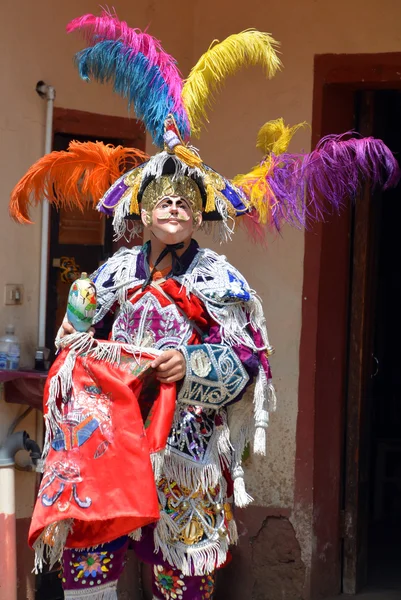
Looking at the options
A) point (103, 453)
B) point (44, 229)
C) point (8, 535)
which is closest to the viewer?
point (103, 453)

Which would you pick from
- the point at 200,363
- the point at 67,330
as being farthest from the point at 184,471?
the point at 67,330

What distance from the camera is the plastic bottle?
5.12 metres

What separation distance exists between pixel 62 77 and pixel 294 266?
1.41 meters

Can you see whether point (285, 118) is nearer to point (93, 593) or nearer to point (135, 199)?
point (135, 199)

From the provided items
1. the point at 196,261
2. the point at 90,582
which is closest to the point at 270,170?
the point at 196,261

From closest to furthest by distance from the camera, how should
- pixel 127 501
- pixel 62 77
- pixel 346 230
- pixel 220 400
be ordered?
pixel 127 501
pixel 220 400
pixel 62 77
pixel 346 230

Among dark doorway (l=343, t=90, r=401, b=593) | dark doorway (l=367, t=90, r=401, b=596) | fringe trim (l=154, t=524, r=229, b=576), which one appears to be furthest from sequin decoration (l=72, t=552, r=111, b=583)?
dark doorway (l=367, t=90, r=401, b=596)

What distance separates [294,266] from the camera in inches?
224

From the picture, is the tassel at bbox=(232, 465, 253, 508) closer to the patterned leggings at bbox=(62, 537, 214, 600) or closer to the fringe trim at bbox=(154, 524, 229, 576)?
the fringe trim at bbox=(154, 524, 229, 576)

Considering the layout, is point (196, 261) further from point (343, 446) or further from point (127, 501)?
point (343, 446)

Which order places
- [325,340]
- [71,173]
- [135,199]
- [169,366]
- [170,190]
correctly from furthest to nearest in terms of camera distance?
[325,340]
[71,173]
[135,199]
[170,190]
[169,366]

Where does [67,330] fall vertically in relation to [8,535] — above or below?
above

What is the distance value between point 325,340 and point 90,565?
211cm

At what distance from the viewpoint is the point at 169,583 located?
160 inches
